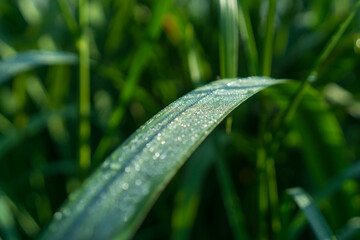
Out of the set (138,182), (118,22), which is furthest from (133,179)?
(118,22)

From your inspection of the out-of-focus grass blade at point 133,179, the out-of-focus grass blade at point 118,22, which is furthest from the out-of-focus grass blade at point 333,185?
the out-of-focus grass blade at point 118,22

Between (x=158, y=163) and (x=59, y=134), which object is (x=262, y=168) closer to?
(x=158, y=163)

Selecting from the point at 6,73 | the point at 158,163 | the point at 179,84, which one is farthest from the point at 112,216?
the point at 179,84

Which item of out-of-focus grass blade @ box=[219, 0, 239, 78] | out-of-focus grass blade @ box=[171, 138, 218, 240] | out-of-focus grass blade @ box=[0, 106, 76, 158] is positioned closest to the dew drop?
out-of-focus grass blade @ box=[219, 0, 239, 78]

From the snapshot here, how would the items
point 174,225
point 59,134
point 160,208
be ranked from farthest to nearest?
1. point 59,134
2. point 160,208
3. point 174,225

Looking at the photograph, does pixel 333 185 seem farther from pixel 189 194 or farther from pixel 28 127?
pixel 28 127

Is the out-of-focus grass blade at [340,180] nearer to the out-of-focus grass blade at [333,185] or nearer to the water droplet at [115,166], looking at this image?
the out-of-focus grass blade at [333,185]
